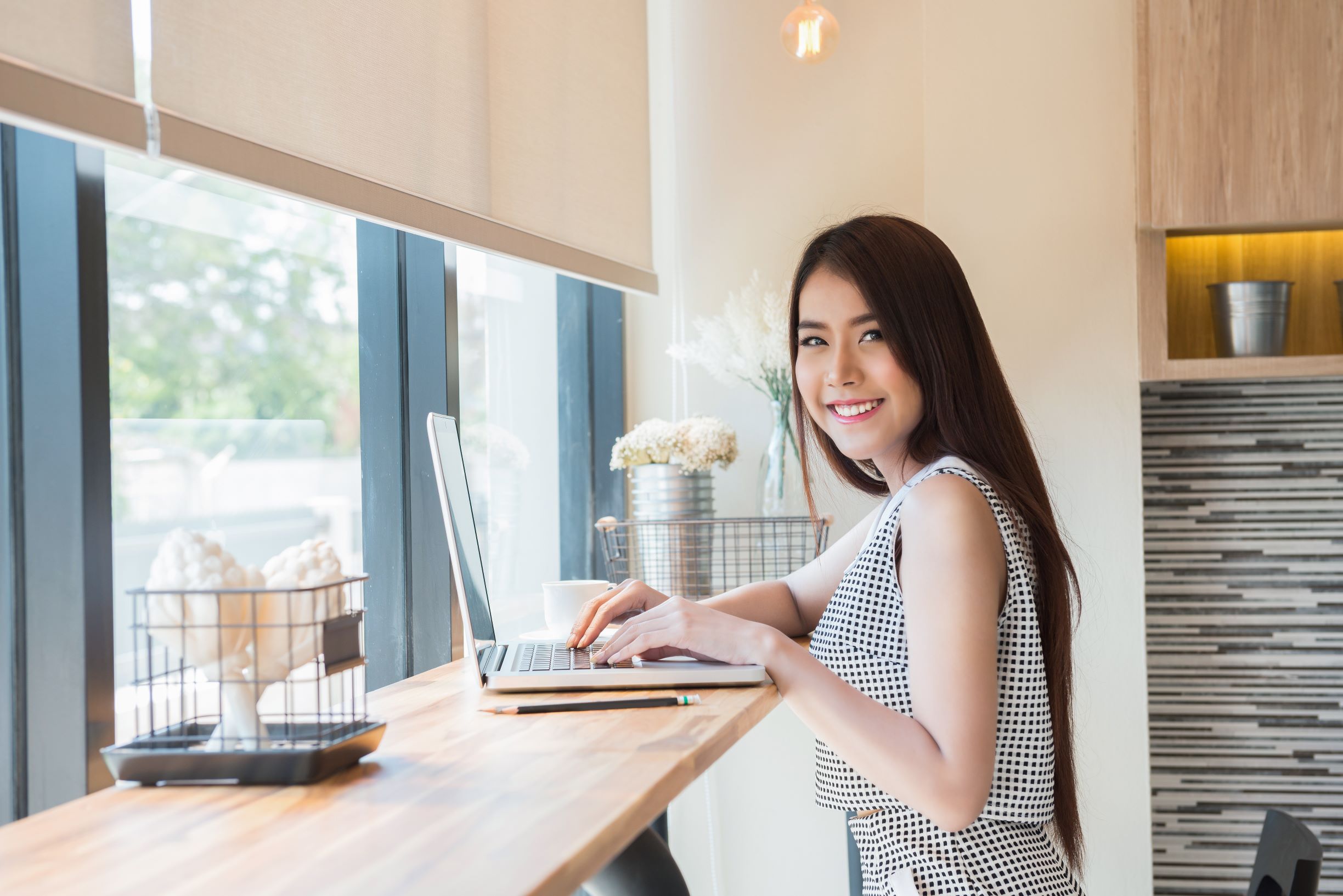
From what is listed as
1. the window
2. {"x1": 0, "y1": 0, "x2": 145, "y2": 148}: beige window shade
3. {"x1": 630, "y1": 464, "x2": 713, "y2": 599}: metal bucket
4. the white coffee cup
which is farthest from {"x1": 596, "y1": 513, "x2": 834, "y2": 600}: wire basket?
{"x1": 0, "y1": 0, "x2": 145, "y2": 148}: beige window shade

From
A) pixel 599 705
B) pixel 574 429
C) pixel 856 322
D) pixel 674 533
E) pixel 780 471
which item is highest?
pixel 856 322

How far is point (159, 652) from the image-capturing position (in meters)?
1.22

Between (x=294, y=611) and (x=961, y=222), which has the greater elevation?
(x=961, y=222)

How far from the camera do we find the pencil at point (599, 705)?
3.84 feet

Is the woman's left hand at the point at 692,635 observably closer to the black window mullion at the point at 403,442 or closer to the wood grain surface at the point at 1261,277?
the black window mullion at the point at 403,442

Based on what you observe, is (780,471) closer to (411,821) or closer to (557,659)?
(557,659)

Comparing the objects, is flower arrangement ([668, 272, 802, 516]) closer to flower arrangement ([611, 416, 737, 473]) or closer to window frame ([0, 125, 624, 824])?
flower arrangement ([611, 416, 737, 473])

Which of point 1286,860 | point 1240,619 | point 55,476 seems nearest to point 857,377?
point 1286,860

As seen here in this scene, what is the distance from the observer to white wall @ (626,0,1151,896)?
2.20 metres

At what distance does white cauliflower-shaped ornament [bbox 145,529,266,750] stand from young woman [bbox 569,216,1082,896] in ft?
1.53

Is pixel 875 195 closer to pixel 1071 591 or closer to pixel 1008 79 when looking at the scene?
pixel 1008 79

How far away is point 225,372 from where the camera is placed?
4.58 feet

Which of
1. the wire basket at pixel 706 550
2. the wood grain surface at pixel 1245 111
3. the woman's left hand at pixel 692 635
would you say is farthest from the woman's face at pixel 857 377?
the wood grain surface at pixel 1245 111

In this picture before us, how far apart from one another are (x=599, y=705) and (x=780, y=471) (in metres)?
1.13
